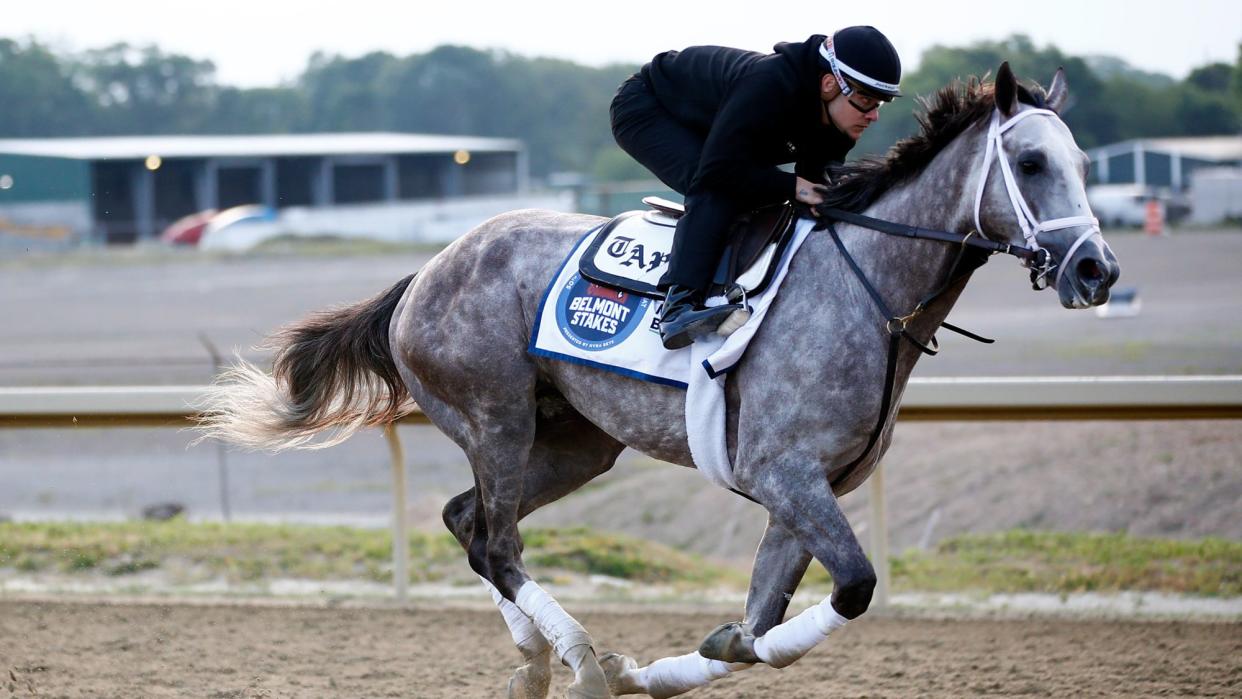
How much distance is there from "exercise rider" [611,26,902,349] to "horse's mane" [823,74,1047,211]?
9 cm

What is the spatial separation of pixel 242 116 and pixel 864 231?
63121 mm

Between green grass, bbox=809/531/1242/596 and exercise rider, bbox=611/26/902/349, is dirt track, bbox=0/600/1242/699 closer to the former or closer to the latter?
green grass, bbox=809/531/1242/596

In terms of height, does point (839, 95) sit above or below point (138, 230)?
above

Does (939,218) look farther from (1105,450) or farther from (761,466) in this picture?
(1105,450)

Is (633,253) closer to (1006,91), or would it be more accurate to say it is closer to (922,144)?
(922,144)

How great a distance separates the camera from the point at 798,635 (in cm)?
379

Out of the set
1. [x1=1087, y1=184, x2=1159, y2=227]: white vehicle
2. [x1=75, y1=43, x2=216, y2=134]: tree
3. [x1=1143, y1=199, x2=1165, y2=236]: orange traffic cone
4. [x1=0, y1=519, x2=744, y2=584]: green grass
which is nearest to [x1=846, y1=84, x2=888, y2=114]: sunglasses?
[x1=0, y1=519, x2=744, y2=584]: green grass

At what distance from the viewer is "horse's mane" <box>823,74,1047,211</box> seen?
3.73 metres

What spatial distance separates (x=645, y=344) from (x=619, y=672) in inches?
42.8

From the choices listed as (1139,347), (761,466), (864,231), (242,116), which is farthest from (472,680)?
(242,116)

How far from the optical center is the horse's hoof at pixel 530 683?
4539 millimetres

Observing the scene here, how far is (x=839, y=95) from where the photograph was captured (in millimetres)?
3891

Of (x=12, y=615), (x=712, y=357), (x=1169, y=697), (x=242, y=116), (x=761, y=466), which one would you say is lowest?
(x=242, y=116)

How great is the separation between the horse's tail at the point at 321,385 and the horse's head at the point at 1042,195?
2.29 meters
